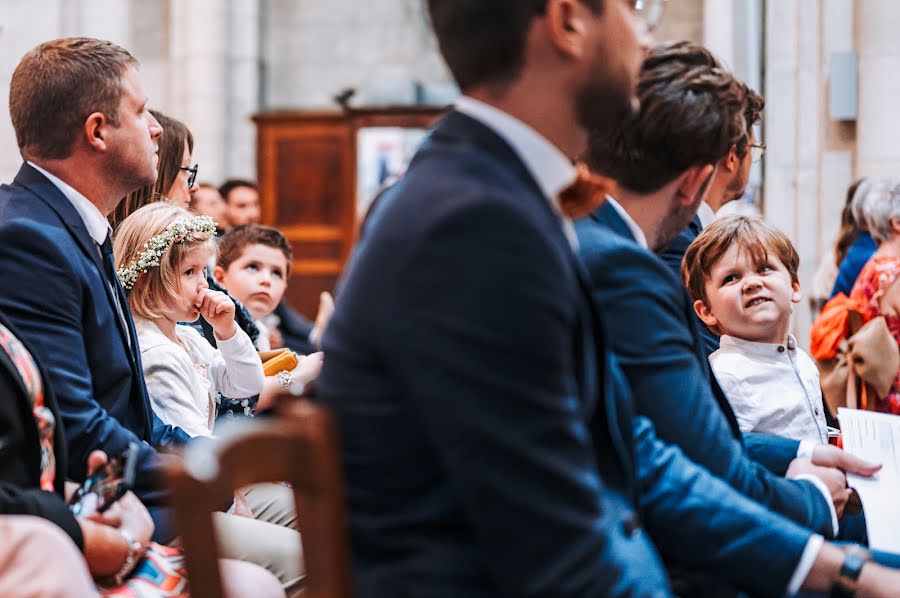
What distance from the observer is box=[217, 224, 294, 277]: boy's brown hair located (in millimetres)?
4990

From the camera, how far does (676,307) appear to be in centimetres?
204

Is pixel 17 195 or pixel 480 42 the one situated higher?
pixel 480 42

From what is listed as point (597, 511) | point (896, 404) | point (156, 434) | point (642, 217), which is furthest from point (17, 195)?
point (896, 404)

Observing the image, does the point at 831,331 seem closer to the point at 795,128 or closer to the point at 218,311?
the point at 218,311

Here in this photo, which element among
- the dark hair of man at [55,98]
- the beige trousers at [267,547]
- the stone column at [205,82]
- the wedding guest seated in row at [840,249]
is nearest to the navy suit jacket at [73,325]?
the dark hair of man at [55,98]

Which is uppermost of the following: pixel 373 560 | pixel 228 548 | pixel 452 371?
pixel 452 371

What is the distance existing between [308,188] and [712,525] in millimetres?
9888

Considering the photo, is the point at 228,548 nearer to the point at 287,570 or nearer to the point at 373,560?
the point at 287,570

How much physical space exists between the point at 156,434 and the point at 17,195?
68 cm

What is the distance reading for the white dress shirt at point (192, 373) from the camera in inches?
121

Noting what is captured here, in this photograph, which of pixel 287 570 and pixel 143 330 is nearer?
pixel 287 570

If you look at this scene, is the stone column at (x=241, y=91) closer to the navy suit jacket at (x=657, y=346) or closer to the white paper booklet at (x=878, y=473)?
the white paper booklet at (x=878, y=473)

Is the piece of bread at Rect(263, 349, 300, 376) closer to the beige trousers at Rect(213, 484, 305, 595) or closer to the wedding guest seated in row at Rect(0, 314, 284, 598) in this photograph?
the beige trousers at Rect(213, 484, 305, 595)

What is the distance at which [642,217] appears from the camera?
2.23m
